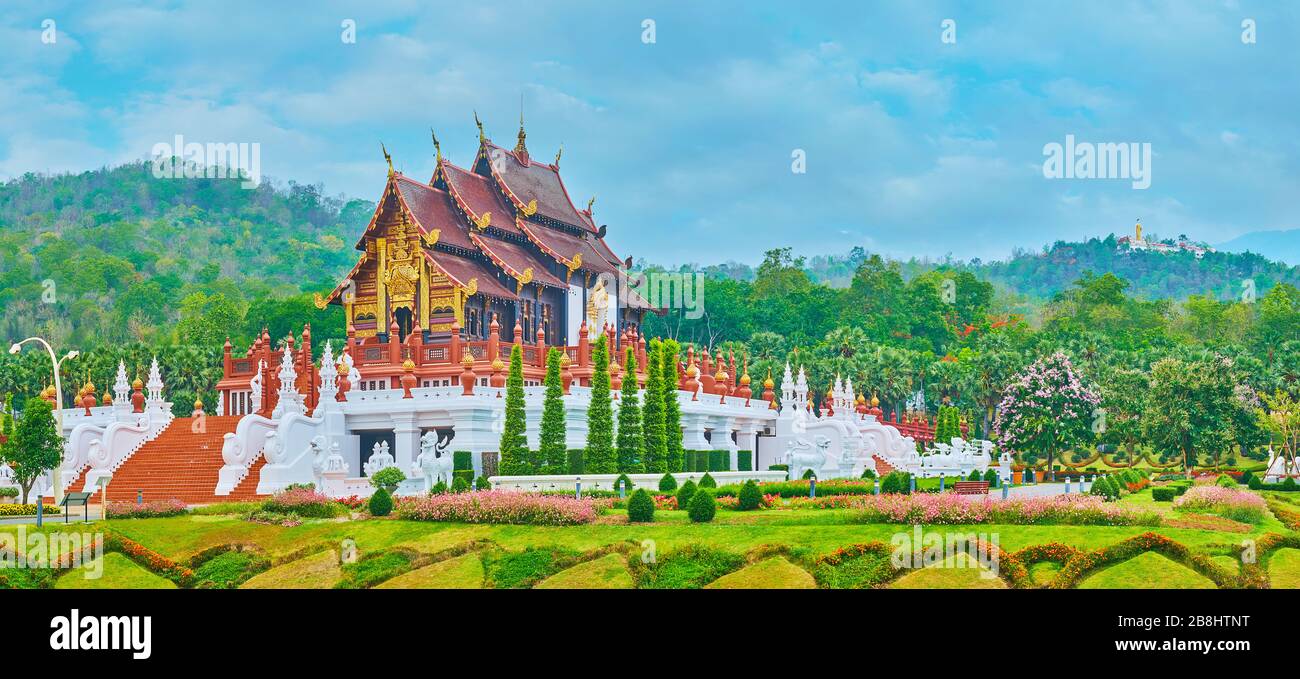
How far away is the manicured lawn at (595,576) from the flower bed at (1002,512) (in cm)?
574

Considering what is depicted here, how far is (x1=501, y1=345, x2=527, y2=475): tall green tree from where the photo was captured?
36906 mm

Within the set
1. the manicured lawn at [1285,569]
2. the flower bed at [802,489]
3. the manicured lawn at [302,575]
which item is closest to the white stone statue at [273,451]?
the manicured lawn at [302,575]

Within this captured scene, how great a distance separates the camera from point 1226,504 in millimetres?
30297

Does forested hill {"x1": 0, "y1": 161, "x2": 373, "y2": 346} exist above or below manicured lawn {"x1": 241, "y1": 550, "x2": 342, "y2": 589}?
above

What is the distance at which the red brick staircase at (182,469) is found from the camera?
36.0 metres

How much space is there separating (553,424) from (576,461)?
138 cm

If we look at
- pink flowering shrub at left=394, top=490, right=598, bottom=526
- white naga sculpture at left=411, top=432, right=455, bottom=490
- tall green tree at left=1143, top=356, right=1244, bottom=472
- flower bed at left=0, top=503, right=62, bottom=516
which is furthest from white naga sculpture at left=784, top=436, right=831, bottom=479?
flower bed at left=0, top=503, right=62, bottom=516

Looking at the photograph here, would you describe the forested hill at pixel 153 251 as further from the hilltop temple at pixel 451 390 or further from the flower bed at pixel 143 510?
the flower bed at pixel 143 510

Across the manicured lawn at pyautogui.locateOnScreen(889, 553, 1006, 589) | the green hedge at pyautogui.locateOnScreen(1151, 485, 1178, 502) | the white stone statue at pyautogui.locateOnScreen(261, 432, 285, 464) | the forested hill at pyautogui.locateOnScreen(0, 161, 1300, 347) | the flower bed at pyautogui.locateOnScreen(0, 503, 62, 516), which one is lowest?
the manicured lawn at pyautogui.locateOnScreen(889, 553, 1006, 589)

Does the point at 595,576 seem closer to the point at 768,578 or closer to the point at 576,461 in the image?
the point at 768,578

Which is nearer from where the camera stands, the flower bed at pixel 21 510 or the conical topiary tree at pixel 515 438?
the flower bed at pixel 21 510

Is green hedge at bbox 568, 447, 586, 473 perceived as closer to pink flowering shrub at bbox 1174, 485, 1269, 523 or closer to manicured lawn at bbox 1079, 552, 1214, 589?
pink flowering shrub at bbox 1174, 485, 1269, 523

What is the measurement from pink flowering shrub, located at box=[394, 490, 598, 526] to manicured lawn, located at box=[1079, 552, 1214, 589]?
32.7 feet
